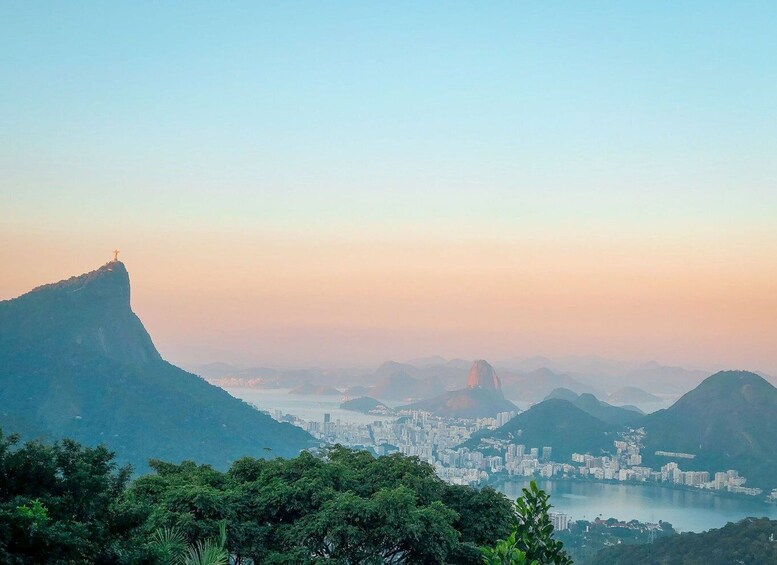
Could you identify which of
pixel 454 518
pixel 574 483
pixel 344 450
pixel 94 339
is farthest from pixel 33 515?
pixel 574 483

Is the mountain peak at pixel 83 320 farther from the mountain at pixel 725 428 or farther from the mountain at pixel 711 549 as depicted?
the mountain at pixel 725 428

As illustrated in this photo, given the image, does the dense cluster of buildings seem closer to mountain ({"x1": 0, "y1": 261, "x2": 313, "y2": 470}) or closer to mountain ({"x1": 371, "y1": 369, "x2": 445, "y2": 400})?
mountain ({"x1": 0, "y1": 261, "x2": 313, "y2": 470})

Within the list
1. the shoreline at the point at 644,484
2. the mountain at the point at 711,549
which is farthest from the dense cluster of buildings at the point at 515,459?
the mountain at the point at 711,549

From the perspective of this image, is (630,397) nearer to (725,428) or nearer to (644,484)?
(725,428)

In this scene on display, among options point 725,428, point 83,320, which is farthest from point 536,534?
point 725,428

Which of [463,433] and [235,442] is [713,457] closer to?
[463,433]
